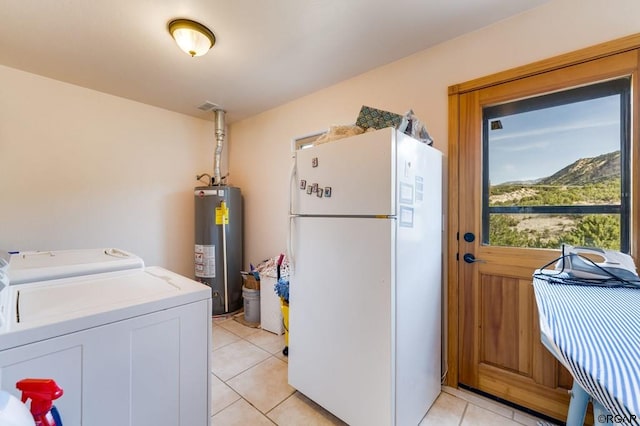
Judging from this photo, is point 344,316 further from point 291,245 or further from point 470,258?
point 470,258

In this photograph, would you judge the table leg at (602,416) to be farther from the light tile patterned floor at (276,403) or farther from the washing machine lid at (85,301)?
the washing machine lid at (85,301)

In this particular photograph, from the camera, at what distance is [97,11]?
5.31ft

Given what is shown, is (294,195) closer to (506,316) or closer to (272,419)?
(272,419)

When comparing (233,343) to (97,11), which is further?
(233,343)

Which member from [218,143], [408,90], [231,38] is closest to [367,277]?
[408,90]

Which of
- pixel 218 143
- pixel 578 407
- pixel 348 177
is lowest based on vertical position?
pixel 578 407

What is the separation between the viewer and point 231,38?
6.19 feet

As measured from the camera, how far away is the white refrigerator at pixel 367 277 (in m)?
1.31

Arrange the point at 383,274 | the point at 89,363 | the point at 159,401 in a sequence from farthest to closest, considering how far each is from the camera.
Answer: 1. the point at 383,274
2. the point at 159,401
3. the point at 89,363

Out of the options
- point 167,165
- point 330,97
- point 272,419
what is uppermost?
point 330,97

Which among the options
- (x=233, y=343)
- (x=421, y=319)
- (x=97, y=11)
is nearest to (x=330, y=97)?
(x=97, y=11)

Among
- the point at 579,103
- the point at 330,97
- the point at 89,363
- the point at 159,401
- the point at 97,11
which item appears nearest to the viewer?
the point at 89,363

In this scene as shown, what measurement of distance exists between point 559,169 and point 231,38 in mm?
2341

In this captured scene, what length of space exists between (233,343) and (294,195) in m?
1.66
